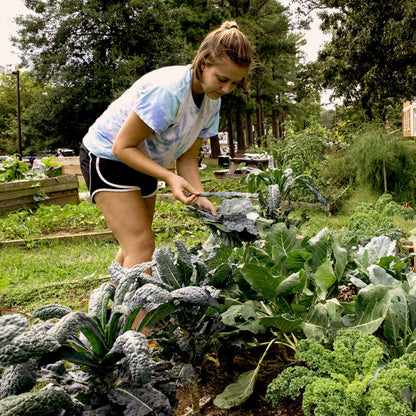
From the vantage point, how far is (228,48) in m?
1.77

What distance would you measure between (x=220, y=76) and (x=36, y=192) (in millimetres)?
5618

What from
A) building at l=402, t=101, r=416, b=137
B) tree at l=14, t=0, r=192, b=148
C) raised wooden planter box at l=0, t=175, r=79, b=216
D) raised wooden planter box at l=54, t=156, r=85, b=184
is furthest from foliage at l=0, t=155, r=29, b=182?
building at l=402, t=101, r=416, b=137

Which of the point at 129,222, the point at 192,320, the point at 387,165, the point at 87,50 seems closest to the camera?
the point at 192,320

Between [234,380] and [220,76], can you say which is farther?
[220,76]

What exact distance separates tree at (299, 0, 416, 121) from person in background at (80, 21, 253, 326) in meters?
10.7

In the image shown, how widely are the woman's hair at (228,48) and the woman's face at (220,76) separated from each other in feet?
0.07

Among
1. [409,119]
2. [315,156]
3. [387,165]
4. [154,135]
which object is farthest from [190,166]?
[409,119]

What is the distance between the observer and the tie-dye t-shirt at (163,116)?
1850 millimetres

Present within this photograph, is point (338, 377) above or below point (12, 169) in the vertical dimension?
below

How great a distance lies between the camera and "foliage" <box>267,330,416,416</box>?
106 centimetres

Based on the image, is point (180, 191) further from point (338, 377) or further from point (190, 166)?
point (338, 377)

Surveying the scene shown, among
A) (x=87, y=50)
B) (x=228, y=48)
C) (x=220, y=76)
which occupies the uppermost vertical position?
(x=87, y=50)

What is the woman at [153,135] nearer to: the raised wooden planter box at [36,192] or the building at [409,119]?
the raised wooden planter box at [36,192]

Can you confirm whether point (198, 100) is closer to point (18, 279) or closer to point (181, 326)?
point (181, 326)
